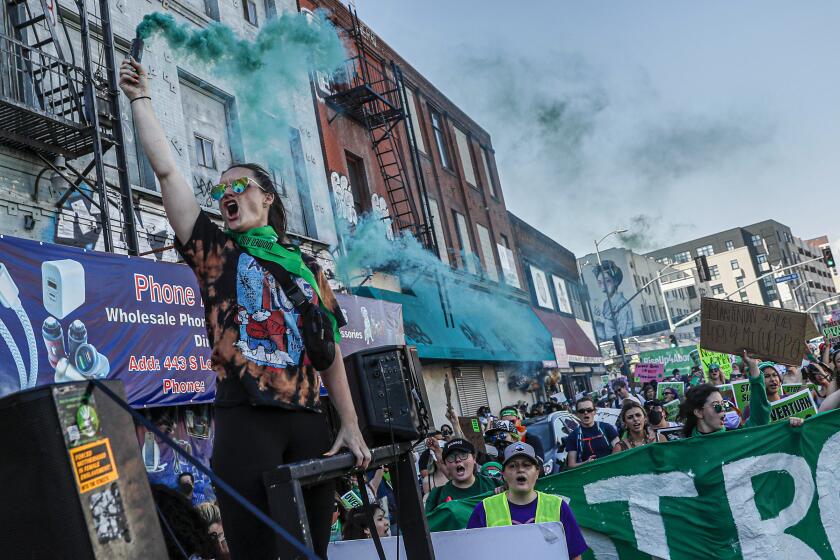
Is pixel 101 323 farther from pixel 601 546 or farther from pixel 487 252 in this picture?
pixel 487 252

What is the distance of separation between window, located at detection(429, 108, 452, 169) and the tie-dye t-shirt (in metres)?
24.2

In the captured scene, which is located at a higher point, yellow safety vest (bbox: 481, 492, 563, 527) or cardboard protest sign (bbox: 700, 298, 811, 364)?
cardboard protest sign (bbox: 700, 298, 811, 364)

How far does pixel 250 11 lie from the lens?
1697 centimetres

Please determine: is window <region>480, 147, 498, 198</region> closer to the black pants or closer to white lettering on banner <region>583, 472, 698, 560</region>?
white lettering on banner <region>583, 472, 698, 560</region>

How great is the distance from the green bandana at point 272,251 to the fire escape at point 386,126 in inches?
687

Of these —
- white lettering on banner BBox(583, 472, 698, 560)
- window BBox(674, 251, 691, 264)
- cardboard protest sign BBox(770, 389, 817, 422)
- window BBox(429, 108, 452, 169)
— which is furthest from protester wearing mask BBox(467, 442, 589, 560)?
window BBox(674, 251, 691, 264)

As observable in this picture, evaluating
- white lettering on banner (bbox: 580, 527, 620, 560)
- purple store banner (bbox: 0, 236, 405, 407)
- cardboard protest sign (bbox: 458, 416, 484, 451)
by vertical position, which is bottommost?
white lettering on banner (bbox: 580, 527, 620, 560)

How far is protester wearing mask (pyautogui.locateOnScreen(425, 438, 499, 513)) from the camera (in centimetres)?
692

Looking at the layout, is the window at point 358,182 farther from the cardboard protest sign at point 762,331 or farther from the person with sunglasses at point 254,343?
the person with sunglasses at point 254,343

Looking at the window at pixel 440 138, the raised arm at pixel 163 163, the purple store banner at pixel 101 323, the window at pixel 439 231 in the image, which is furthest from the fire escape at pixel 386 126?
the raised arm at pixel 163 163

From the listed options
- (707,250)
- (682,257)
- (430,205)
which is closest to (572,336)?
(430,205)

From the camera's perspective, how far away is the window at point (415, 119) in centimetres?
2477

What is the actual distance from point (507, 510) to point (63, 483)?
372 centimetres

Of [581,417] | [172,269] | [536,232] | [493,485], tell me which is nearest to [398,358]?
[493,485]
